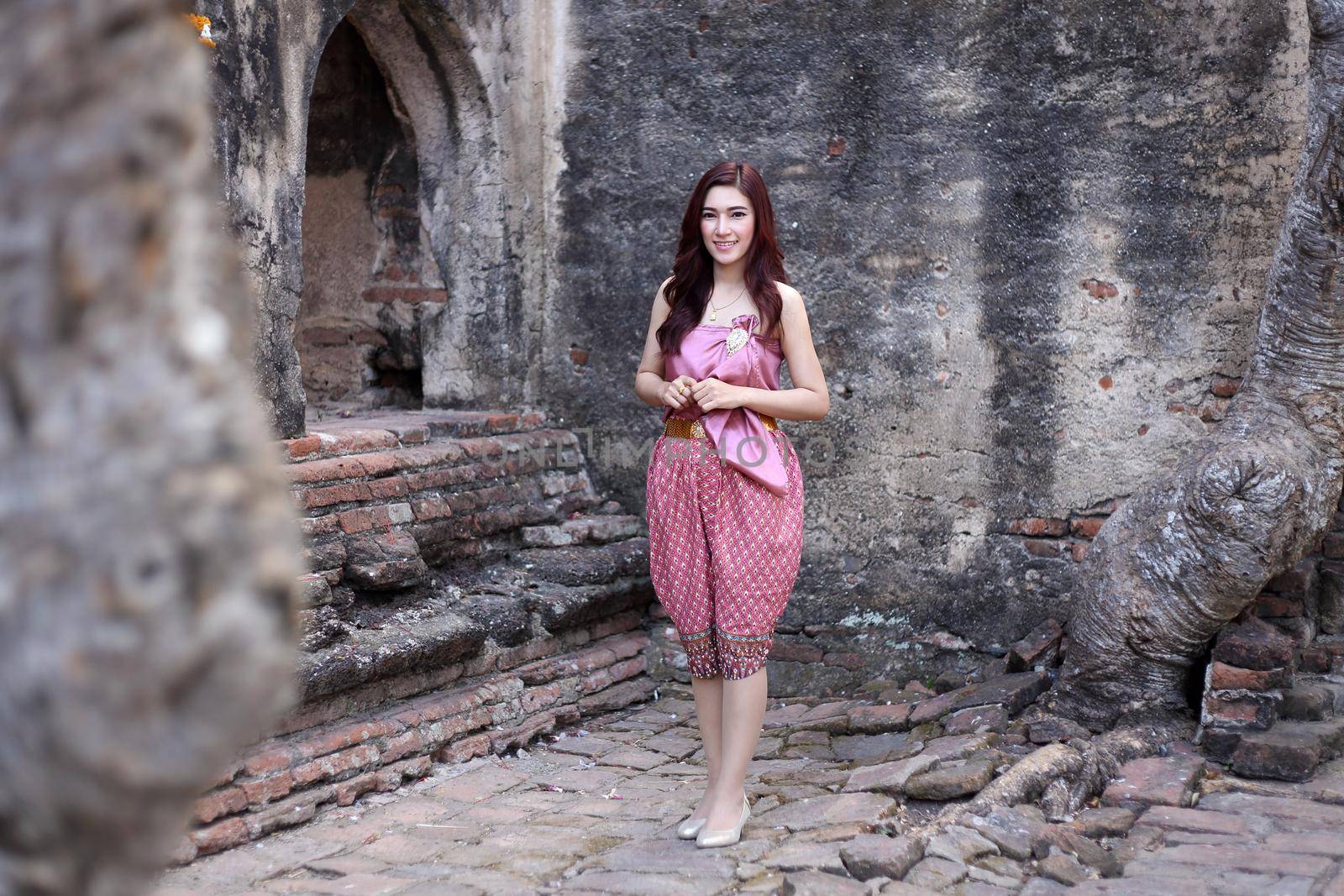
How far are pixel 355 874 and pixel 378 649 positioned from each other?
2.98 ft

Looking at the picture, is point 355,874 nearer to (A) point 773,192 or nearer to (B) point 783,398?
(B) point 783,398

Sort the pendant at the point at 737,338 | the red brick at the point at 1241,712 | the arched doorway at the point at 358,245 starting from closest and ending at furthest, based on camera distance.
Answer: the pendant at the point at 737,338
the red brick at the point at 1241,712
the arched doorway at the point at 358,245

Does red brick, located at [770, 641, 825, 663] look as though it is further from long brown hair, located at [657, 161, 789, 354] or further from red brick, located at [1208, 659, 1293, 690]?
long brown hair, located at [657, 161, 789, 354]

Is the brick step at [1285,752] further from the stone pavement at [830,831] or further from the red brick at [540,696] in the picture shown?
the red brick at [540,696]

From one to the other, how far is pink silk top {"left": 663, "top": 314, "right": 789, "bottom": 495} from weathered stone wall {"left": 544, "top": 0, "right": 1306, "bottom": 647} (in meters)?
1.63

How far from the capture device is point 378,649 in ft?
12.4

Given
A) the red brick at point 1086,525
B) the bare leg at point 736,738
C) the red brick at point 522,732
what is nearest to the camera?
the bare leg at point 736,738

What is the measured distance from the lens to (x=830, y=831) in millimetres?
3100

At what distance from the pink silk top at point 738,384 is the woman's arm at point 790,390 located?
0.04 metres

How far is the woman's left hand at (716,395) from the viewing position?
3.20m

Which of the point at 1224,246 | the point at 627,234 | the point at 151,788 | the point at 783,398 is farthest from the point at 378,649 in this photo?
the point at 1224,246

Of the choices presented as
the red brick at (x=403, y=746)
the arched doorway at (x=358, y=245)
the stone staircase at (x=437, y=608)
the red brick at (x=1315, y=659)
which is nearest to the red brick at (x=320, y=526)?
the stone staircase at (x=437, y=608)

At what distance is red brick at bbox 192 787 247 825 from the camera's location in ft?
10.2

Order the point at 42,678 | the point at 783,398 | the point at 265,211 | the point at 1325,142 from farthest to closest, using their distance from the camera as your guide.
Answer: the point at 265,211, the point at 1325,142, the point at 783,398, the point at 42,678
